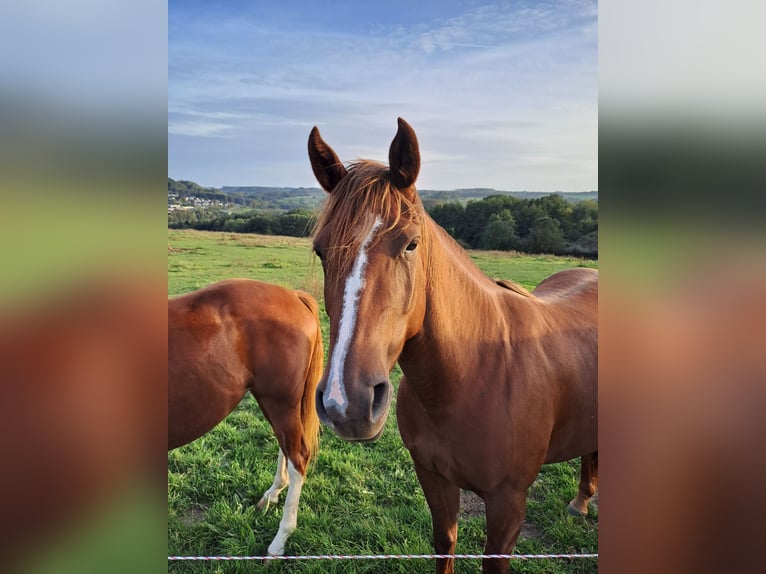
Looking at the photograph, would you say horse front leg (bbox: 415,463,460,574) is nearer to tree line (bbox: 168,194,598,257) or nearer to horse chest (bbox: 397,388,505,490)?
horse chest (bbox: 397,388,505,490)

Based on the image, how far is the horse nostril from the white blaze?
0.37 ft

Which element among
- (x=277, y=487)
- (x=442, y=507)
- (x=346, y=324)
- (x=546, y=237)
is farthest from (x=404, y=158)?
(x=277, y=487)

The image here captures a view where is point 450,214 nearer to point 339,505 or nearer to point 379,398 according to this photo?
point 379,398

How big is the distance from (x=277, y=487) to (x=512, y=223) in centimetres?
253

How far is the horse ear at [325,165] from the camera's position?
5.02ft

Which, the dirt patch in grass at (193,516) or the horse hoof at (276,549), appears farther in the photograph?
the dirt patch in grass at (193,516)

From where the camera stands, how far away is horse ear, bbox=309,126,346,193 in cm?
153

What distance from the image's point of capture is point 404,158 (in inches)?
55.6

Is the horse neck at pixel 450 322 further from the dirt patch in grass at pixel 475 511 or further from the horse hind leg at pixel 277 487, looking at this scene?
the horse hind leg at pixel 277 487

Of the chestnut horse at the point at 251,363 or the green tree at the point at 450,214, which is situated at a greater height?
the green tree at the point at 450,214

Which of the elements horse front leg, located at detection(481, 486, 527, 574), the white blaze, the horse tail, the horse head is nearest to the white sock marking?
the horse tail

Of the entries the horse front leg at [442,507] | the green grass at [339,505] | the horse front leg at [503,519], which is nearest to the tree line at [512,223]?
the green grass at [339,505]
